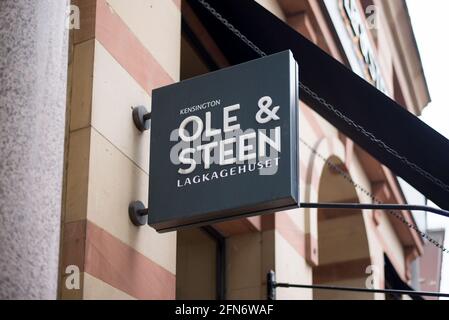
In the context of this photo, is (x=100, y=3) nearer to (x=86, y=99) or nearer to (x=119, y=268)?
(x=86, y=99)

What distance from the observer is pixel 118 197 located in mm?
7191

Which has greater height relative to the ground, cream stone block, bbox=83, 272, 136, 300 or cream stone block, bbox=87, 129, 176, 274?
cream stone block, bbox=87, 129, 176, 274

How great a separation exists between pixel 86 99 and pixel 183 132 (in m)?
0.76

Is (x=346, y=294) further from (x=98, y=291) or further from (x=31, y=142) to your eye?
(x=31, y=142)

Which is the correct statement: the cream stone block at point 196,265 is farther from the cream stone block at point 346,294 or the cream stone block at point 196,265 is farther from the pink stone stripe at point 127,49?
the cream stone block at point 346,294

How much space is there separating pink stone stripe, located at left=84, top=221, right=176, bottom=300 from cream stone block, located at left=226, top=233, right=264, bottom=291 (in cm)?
321

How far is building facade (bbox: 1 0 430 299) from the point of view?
22.8 ft

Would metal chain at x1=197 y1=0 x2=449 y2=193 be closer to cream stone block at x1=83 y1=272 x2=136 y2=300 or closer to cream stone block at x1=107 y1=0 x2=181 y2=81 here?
cream stone block at x1=107 y1=0 x2=181 y2=81

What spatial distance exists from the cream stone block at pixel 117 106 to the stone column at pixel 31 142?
1.01 metres

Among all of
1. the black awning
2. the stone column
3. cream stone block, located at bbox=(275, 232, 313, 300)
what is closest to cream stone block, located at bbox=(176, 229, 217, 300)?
cream stone block, located at bbox=(275, 232, 313, 300)

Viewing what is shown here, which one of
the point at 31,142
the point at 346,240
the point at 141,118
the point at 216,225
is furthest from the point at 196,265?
the point at 31,142

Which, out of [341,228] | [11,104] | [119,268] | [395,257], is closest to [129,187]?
[119,268]

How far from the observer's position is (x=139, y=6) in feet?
26.9

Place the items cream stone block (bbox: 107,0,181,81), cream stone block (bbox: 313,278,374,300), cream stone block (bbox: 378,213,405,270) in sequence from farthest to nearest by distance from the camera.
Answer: cream stone block (bbox: 378,213,405,270)
cream stone block (bbox: 313,278,374,300)
cream stone block (bbox: 107,0,181,81)
